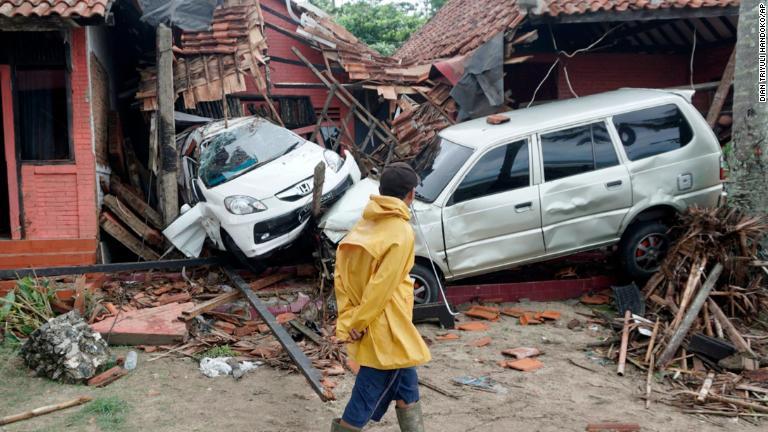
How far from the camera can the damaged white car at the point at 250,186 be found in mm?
7656

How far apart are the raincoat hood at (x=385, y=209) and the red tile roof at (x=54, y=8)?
5.85 metres

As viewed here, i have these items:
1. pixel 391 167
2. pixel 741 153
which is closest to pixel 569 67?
pixel 741 153

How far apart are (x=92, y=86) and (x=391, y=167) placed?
6.94m

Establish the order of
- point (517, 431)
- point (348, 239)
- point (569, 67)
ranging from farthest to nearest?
point (569, 67), point (517, 431), point (348, 239)

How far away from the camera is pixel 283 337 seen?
563 centimetres

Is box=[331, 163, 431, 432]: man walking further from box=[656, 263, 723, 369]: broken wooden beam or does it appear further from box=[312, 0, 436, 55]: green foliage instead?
box=[312, 0, 436, 55]: green foliage

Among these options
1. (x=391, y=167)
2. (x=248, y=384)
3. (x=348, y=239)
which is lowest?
(x=248, y=384)

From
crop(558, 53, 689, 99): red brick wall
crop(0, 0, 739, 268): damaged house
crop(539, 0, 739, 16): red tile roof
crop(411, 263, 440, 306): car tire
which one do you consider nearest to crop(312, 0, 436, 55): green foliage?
crop(0, 0, 739, 268): damaged house

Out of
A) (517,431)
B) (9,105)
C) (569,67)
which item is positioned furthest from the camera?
(569,67)

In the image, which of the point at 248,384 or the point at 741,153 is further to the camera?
the point at 741,153

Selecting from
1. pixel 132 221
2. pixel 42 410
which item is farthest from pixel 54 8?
pixel 42 410

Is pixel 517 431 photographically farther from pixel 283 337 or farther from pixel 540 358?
pixel 283 337

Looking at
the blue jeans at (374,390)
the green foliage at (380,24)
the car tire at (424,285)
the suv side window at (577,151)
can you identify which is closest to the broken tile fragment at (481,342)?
the car tire at (424,285)

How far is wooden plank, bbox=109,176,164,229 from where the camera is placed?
9594 mm
